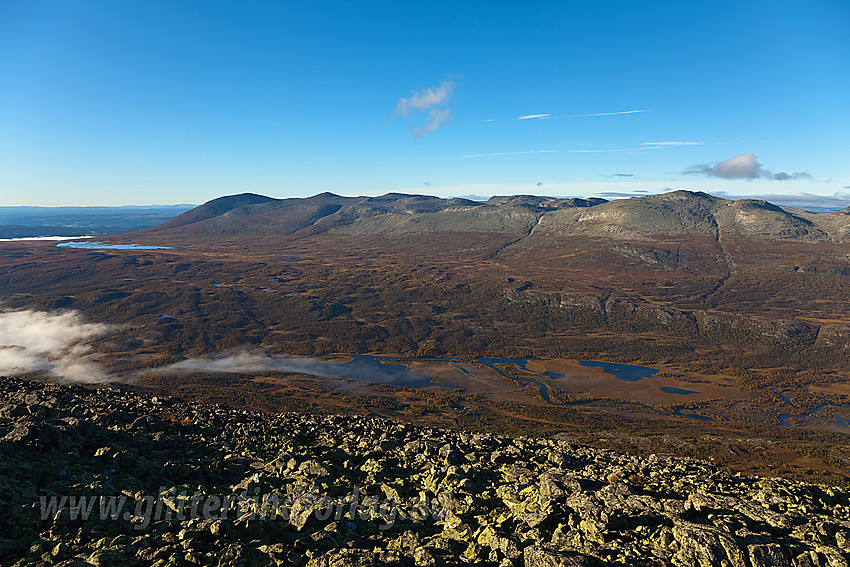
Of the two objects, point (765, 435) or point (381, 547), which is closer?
point (381, 547)

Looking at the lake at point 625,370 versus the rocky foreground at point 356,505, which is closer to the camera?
the rocky foreground at point 356,505

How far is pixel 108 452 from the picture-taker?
1307 inches

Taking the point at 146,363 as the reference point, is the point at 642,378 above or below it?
below

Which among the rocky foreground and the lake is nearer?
the rocky foreground

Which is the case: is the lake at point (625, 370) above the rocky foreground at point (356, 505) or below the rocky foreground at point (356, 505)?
below

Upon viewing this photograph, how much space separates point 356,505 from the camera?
2928 centimetres

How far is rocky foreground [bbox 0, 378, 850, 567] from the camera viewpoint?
21500 mm

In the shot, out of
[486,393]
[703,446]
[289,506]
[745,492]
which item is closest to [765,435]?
[703,446]

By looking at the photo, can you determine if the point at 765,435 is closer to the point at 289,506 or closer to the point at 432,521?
the point at 432,521

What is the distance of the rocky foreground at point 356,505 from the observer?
21500 mm

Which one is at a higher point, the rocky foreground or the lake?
the rocky foreground

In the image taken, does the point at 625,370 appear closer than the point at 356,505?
No

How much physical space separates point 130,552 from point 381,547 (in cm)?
1302

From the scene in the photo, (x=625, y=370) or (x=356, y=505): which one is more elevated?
(x=356, y=505)
